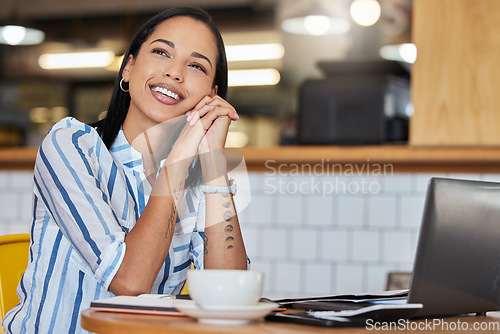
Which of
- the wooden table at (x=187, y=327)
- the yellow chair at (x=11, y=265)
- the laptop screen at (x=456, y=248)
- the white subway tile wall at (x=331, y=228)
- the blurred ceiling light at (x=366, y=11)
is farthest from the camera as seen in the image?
the blurred ceiling light at (x=366, y=11)

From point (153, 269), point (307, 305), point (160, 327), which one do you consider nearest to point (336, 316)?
point (307, 305)

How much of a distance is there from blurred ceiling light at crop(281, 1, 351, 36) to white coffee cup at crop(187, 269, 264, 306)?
3.13m

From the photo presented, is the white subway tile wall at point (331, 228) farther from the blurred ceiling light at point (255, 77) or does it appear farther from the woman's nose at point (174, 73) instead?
the blurred ceiling light at point (255, 77)

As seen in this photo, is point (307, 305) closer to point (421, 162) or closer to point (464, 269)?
point (464, 269)

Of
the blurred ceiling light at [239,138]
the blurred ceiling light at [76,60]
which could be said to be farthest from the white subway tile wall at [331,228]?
the blurred ceiling light at [76,60]

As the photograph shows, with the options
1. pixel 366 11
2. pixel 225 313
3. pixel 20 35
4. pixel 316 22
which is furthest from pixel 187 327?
pixel 20 35

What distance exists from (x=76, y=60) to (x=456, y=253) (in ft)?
13.7

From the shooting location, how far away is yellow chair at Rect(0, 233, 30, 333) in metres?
1.35

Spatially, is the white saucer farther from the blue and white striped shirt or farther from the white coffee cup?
the blue and white striped shirt

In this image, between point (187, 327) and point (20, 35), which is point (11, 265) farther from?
point (20, 35)

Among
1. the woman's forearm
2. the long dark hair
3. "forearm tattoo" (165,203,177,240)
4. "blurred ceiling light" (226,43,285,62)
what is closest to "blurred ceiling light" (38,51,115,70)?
"blurred ceiling light" (226,43,285,62)

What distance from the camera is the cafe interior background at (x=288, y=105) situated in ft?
8.36

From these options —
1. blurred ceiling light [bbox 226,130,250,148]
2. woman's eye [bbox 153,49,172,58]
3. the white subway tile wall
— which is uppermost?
blurred ceiling light [bbox 226,130,250,148]

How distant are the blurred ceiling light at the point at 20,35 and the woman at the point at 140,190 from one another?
3.37 meters
